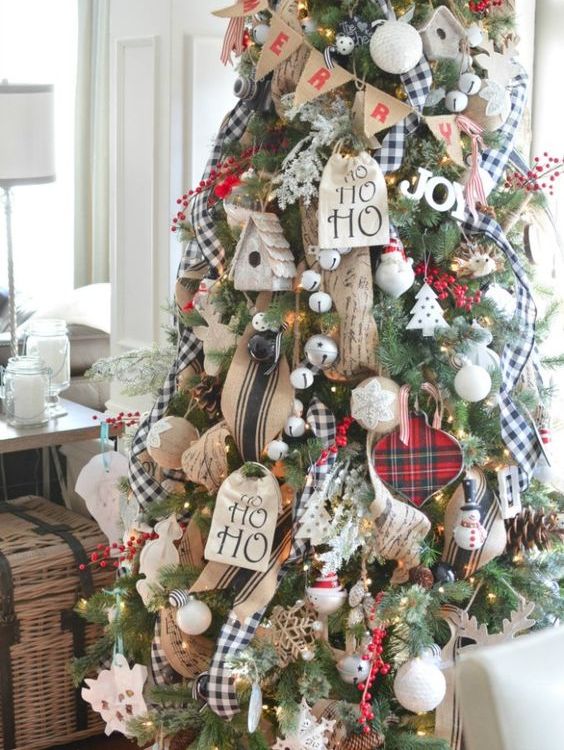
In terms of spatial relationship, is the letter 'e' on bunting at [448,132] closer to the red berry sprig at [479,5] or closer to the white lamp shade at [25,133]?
the red berry sprig at [479,5]

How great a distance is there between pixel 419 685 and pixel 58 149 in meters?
5.22

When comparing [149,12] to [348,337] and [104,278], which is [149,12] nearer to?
[348,337]

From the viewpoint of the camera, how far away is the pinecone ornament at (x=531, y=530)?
1819 mm

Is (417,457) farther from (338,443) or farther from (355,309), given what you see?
(355,309)

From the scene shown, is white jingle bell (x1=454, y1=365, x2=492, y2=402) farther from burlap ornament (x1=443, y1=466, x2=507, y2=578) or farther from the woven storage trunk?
the woven storage trunk

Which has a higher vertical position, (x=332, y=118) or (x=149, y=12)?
(x=149, y=12)

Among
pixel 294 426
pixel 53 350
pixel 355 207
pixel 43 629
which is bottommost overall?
pixel 43 629

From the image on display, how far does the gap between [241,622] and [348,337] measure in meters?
0.49

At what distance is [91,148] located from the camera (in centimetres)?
638

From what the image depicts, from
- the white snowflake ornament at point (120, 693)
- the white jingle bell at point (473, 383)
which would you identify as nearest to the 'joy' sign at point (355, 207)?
the white jingle bell at point (473, 383)

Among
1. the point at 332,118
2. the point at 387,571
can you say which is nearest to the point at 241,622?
the point at 387,571

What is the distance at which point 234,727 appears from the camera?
5.76 feet

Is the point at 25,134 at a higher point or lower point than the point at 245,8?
lower

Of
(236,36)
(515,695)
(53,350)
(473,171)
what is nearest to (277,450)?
(473,171)
